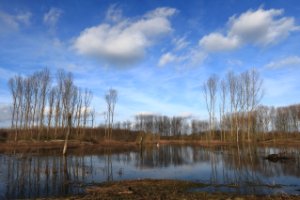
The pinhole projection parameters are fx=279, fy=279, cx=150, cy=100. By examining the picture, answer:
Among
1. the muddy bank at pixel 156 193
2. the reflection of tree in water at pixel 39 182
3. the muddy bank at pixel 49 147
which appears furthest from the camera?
the muddy bank at pixel 49 147

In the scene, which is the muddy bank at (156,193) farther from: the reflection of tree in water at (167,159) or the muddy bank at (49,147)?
the muddy bank at (49,147)

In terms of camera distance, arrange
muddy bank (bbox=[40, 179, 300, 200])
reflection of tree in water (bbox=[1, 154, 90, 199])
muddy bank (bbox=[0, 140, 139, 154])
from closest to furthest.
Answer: muddy bank (bbox=[40, 179, 300, 200]) < reflection of tree in water (bbox=[1, 154, 90, 199]) < muddy bank (bbox=[0, 140, 139, 154])

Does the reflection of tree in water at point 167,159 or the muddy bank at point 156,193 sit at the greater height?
the muddy bank at point 156,193

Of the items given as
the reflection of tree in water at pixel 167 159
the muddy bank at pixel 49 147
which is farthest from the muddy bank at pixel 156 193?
the muddy bank at pixel 49 147

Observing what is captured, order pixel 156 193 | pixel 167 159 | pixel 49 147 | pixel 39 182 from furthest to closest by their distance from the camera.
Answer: pixel 49 147 < pixel 167 159 < pixel 39 182 < pixel 156 193

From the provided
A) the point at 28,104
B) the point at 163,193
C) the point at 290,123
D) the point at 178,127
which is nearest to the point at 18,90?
the point at 28,104

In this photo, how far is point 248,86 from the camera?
62.5 metres

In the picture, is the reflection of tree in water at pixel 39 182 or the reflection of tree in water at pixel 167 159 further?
the reflection of tree in water at pixel 167 159

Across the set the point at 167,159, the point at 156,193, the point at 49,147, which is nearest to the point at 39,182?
the point at 156,193

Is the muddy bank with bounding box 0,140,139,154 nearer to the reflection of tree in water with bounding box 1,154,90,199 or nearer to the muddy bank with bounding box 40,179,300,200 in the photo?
the reflection of tree in water with bounding box 1,154,90,199

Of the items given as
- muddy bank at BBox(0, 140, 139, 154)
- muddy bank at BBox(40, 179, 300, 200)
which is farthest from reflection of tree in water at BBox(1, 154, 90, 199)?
muddy bank at BBox(0, 140, 139, 154)

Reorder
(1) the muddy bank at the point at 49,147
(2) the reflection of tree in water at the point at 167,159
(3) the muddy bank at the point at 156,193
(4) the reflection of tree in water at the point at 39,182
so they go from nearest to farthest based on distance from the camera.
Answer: (3) the muddy bank at the point at 156,193
(4) the reflection of tree in water at the point at 39,182
(2) the reflection of tree in water at the point at 167,159
(1) the muddy bank at the point at 49,147

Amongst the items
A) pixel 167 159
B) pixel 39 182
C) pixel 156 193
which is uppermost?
pixel 156 193

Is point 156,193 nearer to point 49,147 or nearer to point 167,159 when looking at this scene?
point 167,159
